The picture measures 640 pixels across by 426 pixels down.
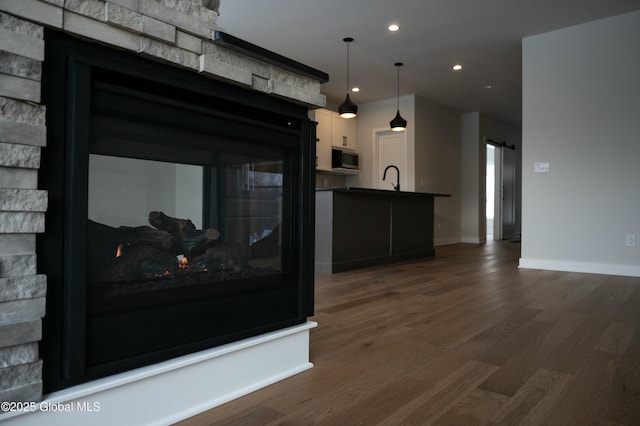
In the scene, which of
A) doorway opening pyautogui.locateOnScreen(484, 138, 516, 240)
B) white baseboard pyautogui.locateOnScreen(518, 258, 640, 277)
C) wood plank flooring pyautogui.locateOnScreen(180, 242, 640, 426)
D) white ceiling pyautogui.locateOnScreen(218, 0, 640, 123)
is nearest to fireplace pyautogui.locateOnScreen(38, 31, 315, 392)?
wood plank flooring pyautogui.locateOnScreen(180, 242, 640, 426)

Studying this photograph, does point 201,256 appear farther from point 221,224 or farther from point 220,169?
point 220,169

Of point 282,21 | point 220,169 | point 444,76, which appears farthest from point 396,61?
point 220,169

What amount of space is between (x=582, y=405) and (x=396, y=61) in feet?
16.7

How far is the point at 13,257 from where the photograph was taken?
0.90 meters

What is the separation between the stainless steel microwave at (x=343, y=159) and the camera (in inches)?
293

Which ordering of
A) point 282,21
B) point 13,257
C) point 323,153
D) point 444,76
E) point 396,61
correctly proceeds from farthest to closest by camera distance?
1. point 323,153
2. point 444,76
3. point 396,61
4. point 282,21
5. point 13,257

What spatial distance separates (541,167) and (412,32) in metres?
2.09

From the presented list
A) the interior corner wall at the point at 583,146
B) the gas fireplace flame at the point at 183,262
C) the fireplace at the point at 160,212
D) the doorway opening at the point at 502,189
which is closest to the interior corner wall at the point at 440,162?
the doorway opening at the point at 502,189

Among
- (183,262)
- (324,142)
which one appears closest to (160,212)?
(183,262)

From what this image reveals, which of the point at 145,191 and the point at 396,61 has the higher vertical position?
the point at 396,61

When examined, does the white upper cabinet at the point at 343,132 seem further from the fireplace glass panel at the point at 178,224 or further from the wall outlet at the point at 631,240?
the fireplace glass panel at the point at 178,224

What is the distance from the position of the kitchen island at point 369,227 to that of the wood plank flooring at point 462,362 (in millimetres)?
1055

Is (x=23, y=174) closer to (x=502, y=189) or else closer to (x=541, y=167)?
(x=541, y=167)

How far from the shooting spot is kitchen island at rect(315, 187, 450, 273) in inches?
170
